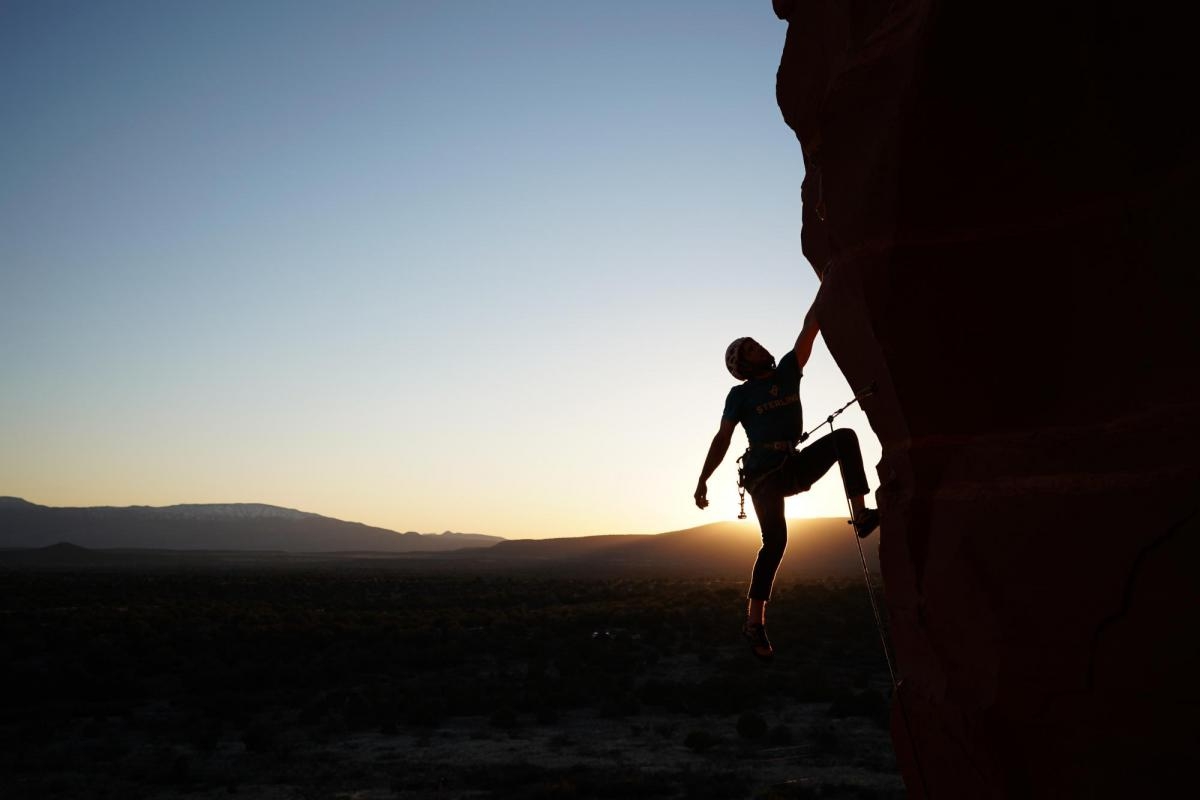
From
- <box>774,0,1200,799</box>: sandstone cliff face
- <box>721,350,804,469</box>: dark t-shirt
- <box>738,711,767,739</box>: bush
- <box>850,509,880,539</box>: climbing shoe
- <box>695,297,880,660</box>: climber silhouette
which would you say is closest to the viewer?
<box>774,0,1200,799</box>: sandstone cliff face

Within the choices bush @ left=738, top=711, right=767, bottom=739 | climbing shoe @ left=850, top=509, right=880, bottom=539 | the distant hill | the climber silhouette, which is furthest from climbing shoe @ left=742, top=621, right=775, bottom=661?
the distant hill

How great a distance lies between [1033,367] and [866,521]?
144 cm

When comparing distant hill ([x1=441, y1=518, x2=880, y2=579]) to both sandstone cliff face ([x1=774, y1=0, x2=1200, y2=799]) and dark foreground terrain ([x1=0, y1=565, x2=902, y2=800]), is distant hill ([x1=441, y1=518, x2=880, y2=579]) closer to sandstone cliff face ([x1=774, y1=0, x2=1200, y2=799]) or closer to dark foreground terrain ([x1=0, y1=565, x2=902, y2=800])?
dark foreground terrain ([x1=0, y1=565, x2=902, y2=800])

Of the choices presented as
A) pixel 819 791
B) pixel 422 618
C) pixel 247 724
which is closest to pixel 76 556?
pixel 422 618

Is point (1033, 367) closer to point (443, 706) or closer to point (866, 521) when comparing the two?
point (866, 521)

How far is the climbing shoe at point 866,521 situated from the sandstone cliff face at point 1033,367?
0.31 m

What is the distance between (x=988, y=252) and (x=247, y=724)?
59.8 ft

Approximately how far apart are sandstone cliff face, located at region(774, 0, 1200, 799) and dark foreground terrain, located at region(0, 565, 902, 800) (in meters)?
9.57

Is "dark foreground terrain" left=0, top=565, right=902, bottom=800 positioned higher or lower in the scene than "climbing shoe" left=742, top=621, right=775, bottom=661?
lower

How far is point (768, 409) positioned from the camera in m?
6.33

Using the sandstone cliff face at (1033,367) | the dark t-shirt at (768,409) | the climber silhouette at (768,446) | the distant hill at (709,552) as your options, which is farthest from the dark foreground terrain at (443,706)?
the distant hill at (709,552)

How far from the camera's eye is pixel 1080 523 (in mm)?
4320

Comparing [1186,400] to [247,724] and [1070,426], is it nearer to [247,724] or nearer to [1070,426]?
[1070,426]

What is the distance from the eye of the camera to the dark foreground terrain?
1489 centimetres
